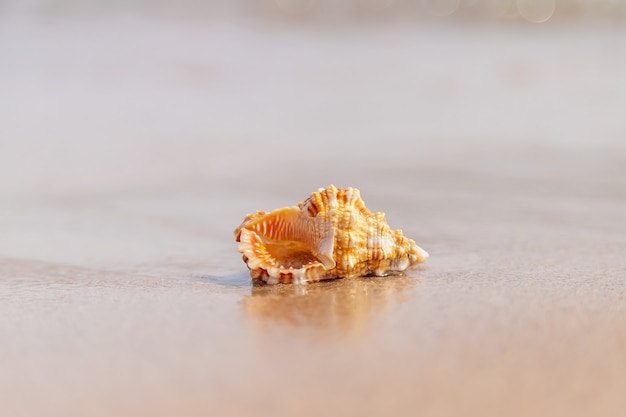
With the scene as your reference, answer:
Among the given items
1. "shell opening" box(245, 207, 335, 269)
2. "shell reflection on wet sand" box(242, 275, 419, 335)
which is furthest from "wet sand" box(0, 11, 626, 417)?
"shell opening" box(245, 207, 335, 269)

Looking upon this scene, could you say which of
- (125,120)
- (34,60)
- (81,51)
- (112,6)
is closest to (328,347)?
(125,120)

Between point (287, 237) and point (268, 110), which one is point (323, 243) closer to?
point (287, 237)

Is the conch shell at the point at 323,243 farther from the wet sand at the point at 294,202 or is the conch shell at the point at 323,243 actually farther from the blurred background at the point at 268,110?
the blurred background at the point at 268,110

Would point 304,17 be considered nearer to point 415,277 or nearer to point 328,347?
point 415,277

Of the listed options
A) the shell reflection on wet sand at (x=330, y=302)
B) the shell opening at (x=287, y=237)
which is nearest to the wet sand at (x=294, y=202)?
the shell reflection on wet sand at (x=330, y=302)

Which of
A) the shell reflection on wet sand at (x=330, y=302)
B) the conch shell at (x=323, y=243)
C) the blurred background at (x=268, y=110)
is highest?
the blurred background at (x=268, y=110)

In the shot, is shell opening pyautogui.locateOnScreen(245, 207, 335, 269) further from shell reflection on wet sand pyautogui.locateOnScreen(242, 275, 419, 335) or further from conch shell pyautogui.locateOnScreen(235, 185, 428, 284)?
shell reflection on wet sand pyautogui.locateOnScreen(242, 275, 419, 335)

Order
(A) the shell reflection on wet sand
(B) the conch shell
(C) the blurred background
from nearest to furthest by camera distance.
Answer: (A) the shell reflection on wet sand < (B) the conch shell < (C) the blurred background
